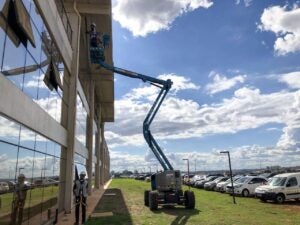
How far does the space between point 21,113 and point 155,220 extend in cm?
807

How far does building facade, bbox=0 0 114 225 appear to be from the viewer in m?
9.43

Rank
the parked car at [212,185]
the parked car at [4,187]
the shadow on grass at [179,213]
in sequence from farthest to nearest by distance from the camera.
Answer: the parked car at [212,185]
the shadow on grass at [179,213]
the parked car at [4,187]

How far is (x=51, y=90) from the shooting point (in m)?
15.4

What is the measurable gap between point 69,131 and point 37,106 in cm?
732

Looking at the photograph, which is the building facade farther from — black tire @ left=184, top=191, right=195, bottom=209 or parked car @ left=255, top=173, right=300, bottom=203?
parked car @ left=255, top=173, right=300, bottom=203

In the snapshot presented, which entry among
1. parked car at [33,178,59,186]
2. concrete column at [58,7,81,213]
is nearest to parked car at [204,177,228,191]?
concrete column at [58,7,81,213]

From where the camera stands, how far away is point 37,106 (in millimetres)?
12961

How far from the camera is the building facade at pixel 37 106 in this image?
9430 mm

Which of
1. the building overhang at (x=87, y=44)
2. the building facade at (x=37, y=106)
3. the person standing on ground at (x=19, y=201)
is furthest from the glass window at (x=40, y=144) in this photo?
the building overhang at (x=87, y=44)

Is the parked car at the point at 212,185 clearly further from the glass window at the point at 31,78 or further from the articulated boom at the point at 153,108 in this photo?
the glass window at the point at 31,78

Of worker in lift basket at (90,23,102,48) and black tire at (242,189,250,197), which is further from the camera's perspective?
black tire at (242,189,250,197)

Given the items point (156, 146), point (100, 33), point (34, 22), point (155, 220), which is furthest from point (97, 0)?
point (155, 220)

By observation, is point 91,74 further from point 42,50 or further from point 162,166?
point 42,50

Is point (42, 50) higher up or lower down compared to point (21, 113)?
higher up
